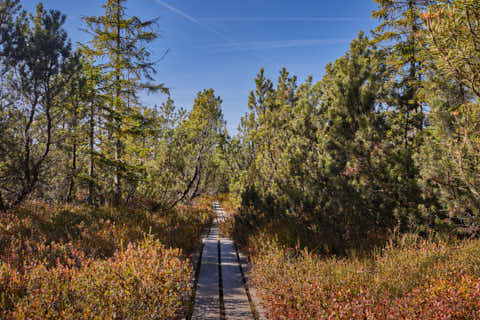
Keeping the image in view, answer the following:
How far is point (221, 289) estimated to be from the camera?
180 inches

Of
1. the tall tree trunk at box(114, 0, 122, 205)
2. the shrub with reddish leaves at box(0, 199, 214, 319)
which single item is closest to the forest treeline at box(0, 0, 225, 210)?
the tall tree trunk at box(114, 0, 122, 205)

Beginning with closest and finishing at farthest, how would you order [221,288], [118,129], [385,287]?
[385,287] < [221,288] < [118,129]

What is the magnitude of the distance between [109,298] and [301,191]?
5495mm

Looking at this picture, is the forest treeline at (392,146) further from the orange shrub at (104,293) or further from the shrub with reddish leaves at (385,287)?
the orange shrub at (104,293)

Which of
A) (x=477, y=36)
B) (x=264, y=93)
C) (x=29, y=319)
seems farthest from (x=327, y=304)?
(x=264, y=93)

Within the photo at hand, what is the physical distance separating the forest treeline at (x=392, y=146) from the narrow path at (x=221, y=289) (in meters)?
1.65

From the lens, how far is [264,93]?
511 inches

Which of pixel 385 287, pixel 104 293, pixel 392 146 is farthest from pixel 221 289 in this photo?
pixel 392 146

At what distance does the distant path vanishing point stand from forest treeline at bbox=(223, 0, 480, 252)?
5.36 feet

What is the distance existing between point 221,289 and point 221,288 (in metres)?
0.04

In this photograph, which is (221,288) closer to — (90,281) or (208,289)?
(208,289)

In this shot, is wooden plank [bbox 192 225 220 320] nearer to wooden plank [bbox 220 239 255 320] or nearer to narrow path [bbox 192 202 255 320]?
narrow path [bbox 192 202 255 320]

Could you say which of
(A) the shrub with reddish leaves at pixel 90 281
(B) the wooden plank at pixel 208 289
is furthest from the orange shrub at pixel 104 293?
(B) the wooden plank at pixel 208 289

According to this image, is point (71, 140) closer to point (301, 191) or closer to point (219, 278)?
point (219, 278)
